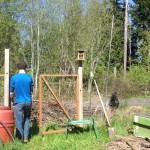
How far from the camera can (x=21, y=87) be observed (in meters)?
8.72

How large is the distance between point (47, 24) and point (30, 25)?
1.14m

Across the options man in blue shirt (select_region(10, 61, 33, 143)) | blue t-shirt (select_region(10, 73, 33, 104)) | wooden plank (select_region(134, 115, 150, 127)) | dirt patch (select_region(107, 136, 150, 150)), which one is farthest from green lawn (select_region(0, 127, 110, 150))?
blue t-shirt (select_region(10, 73, 33, 104))

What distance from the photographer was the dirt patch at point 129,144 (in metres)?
8.21

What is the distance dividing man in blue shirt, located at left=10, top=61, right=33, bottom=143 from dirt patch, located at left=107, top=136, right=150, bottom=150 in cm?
182

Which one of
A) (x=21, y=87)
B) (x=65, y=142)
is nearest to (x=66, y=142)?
(x=65, y=142)

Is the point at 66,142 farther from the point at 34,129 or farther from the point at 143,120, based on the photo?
the point at 143,120

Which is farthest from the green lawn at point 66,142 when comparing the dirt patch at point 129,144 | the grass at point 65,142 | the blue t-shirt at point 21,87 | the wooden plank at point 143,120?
the blue t-shirt at point 21,87

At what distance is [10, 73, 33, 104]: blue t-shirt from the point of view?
8.70 m

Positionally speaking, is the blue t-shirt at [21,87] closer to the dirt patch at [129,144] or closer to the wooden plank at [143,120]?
the dirt patch at [129,144]

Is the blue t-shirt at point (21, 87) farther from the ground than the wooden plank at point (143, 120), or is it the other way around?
the blue t-shirt at point (21, 87)

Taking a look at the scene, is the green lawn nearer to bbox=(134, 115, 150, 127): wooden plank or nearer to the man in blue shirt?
the man in blue shirt

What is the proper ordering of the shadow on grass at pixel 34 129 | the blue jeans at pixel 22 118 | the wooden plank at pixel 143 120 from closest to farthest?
1. the blue jeans at pixel 22 118
2. the wooden plank at pixel 143 120
3. the shadow on grass at pixel 34 129

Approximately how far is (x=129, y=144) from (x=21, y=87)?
2.53 metres

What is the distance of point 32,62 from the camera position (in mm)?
27234
